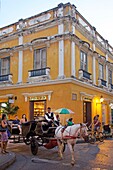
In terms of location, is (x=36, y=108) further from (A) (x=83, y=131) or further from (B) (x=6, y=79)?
(A) (x=83, y=131)

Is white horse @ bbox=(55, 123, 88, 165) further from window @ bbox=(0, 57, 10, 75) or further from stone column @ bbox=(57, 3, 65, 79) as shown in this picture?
window @ bbox=(0, 57, 10, 75)

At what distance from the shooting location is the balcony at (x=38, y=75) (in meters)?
17.7

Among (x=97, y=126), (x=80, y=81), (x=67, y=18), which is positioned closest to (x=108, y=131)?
(x=97, y=126)

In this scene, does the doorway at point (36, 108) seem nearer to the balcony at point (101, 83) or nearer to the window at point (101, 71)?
the balcony at point (101, 83)

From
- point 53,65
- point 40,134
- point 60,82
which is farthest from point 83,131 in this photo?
point 53,65

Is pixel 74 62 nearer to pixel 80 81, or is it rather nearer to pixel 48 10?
pixel 80 81

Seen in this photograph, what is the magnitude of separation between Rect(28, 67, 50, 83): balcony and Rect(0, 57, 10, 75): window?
287cm

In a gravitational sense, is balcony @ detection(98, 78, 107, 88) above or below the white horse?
above

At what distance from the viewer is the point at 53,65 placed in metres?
17.6

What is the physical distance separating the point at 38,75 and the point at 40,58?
4.86 feet

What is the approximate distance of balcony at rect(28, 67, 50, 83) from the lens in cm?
1766

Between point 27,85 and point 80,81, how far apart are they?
14.0ft

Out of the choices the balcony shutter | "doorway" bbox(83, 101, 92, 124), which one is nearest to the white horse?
the balcony shutter

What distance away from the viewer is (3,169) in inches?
290
